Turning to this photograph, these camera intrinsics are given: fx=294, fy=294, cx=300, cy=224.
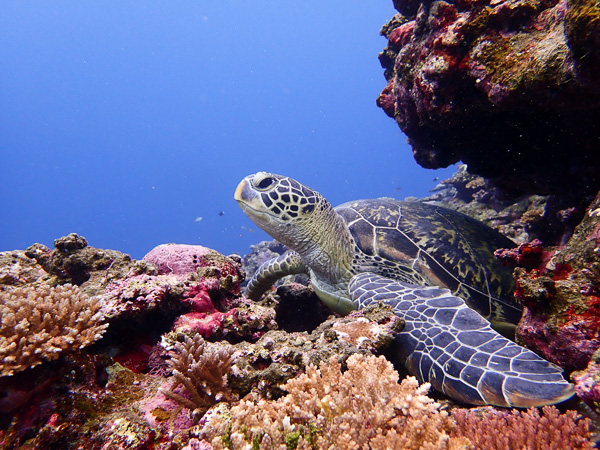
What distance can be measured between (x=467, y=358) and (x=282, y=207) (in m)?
2.18

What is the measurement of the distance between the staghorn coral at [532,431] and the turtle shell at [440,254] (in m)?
1.76

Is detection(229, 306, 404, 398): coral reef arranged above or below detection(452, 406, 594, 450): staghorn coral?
above

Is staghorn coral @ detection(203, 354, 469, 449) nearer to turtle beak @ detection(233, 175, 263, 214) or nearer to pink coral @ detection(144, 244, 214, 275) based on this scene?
pink coral @ detection(144, 244, 214, 275)

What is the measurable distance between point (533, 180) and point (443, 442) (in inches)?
111

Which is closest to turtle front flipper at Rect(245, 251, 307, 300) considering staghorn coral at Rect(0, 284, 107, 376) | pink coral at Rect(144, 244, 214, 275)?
pink coral at Rect(144, 244, 214, 275)

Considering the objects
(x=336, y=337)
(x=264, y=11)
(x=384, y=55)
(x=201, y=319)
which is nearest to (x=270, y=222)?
(x=201, y=319)

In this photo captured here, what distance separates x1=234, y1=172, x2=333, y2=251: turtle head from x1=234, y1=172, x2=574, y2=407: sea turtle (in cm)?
1

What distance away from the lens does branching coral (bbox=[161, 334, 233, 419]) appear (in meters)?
1.47

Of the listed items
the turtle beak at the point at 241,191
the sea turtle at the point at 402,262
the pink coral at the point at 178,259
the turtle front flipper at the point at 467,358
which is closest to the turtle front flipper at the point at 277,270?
the sea turtle at the point at 402,262

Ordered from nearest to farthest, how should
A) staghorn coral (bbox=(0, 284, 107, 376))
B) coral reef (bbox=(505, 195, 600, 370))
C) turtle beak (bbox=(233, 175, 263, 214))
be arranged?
1. staghorn coral (bbox=(0, 284, 107, 376))
2. coral reef (bbox=(505, 195, 600, 370))
3. turtle beak (bbox=(233, 175, 263, 214))

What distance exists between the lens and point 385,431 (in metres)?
1.24

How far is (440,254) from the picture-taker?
123 inches

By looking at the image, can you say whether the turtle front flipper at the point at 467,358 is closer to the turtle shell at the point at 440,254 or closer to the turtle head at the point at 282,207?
the turtle shell at the point at 440,254

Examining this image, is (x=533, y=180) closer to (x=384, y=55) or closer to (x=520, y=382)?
(x=520, y=382)
